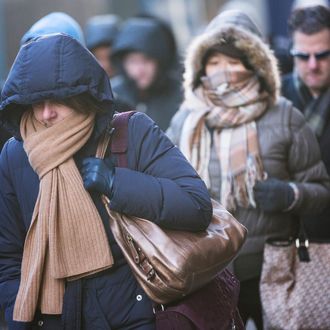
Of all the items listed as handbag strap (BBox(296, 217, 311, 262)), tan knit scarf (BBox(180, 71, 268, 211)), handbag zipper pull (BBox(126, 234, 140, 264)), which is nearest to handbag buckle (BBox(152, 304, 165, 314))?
handbag zipper pull (BBox(126, 234, 140, 264))

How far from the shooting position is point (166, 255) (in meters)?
3.07

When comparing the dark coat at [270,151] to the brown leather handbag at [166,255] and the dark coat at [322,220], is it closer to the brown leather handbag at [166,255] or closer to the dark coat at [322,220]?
the dark coat at [322,220]

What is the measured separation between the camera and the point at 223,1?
17188 mm

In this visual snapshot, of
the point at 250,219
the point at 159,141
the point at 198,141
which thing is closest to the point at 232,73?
the point at 198,141

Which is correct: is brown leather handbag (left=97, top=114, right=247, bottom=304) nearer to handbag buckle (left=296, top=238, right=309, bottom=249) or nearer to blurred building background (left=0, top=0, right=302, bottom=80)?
handbag buckle (left=296, top=238, right=309, bottom=249)

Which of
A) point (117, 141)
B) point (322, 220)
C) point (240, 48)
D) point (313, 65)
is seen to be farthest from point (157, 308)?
point (313, 65)

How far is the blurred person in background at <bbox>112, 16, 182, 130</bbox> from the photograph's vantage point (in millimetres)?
6961

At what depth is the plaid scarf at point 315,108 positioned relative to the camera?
5043mm

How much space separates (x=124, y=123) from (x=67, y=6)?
A: 9.26 m

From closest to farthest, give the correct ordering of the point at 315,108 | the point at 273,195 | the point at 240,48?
the point at 273,195 < the point at 240,48 < the point at 315,108

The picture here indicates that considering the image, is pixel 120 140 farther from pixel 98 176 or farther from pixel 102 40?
pixel 102 40

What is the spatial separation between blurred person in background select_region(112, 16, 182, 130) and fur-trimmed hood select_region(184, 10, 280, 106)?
2.02 metres

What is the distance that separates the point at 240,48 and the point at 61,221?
1743 mm

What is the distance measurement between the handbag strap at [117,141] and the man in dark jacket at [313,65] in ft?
6.38
